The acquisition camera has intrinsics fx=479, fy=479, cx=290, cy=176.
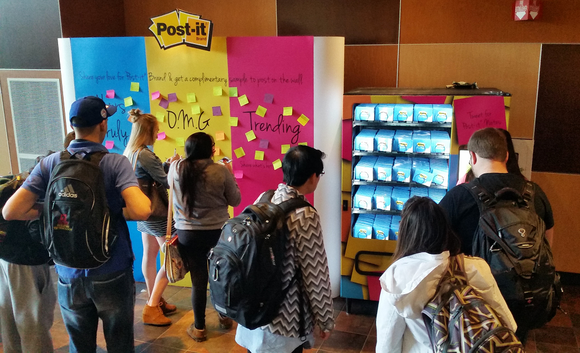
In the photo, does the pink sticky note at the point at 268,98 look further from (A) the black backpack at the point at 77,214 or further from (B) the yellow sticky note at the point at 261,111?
(A) the black backpack at the point at 77,214

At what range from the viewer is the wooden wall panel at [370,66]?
4.12 metres

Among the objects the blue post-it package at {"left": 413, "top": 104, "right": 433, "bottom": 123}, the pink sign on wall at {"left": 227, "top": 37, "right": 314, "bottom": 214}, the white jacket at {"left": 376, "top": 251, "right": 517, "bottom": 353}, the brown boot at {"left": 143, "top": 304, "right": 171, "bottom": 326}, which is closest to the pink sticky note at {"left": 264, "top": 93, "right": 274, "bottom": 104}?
the pink sign on wall at {"left": 227, "top": 37, "right": 314, "bottom": 214}

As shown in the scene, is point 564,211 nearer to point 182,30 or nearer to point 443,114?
point 443,114

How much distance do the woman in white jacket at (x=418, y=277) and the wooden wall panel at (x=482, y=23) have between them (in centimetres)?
271

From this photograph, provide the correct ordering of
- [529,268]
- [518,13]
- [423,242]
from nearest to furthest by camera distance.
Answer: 1. [423,242]
2. [529,268]
3. [518,13]

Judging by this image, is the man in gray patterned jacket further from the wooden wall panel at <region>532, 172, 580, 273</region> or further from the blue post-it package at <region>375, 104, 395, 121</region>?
the wooden wall panel at <region>532, 172, 580, 273</region>

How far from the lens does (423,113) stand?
3.32m

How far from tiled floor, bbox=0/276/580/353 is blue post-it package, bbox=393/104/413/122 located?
1502 mm

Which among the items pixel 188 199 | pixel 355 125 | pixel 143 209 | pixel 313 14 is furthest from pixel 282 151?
pixel 143 209

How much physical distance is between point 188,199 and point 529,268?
195cm

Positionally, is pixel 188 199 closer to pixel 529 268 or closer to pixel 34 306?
pixel 34 306

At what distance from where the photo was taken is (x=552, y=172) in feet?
13.0

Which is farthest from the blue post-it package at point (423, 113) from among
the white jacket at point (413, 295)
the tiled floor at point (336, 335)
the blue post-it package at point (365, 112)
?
the white jacket at point (413, 295)

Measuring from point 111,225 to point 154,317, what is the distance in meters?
1.62
